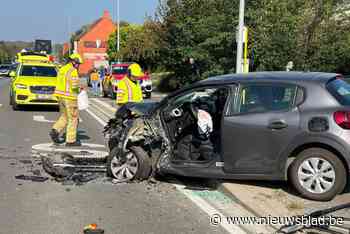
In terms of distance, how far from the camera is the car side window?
663 centimetres

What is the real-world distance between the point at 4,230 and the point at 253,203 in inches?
109

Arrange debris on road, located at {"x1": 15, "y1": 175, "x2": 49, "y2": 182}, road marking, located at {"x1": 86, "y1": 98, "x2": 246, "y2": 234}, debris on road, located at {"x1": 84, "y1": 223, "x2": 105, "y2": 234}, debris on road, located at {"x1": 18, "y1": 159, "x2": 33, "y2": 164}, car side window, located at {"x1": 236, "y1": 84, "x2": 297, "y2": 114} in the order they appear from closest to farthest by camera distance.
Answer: debris on road, located at {"x1": 84, "y1": 223, "x2": 105, "y2": 234}
road marking, located at {"x1": 86, "y1": 98, "x2": 246, "y2": 234}
car side window, located at {"x1": 236, "y1": 84, "x2": 297, "y2": 114}
debris on road, located at {"x1": 15, "y1": 175, "x2": 49, "y2": 182}
debris on road, located at {"x1": 18, "y1": 159, "x2": 33, "y2": 164}

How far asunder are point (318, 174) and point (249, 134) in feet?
3.15

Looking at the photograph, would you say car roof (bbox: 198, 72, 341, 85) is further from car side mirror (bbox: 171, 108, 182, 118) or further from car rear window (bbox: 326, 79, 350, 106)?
car side mirror (bbox: 171, 108, 182, 118)

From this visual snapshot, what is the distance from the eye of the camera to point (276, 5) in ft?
67.8

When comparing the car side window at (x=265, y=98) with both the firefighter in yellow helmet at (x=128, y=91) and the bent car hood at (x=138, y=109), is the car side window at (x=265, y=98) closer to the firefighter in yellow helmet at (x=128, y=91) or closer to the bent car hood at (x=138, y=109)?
the bent car hood at (x=138, y=109)

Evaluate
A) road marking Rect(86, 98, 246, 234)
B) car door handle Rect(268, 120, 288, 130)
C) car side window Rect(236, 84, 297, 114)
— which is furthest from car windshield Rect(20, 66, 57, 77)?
car door handle Rect(268, 120, 288, 130)

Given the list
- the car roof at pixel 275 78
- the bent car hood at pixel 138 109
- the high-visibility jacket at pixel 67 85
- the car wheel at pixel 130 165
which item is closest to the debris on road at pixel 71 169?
the car wheel at pixel 130 165

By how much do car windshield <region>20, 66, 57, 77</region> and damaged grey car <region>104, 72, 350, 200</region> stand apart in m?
11.8

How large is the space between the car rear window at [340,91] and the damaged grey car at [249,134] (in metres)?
0.02

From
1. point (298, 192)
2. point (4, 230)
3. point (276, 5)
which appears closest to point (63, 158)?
point (4, 230)

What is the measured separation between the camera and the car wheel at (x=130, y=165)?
740 centimetres

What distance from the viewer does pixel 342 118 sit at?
6.27 m

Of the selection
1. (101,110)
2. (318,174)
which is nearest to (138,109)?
(318,174)
